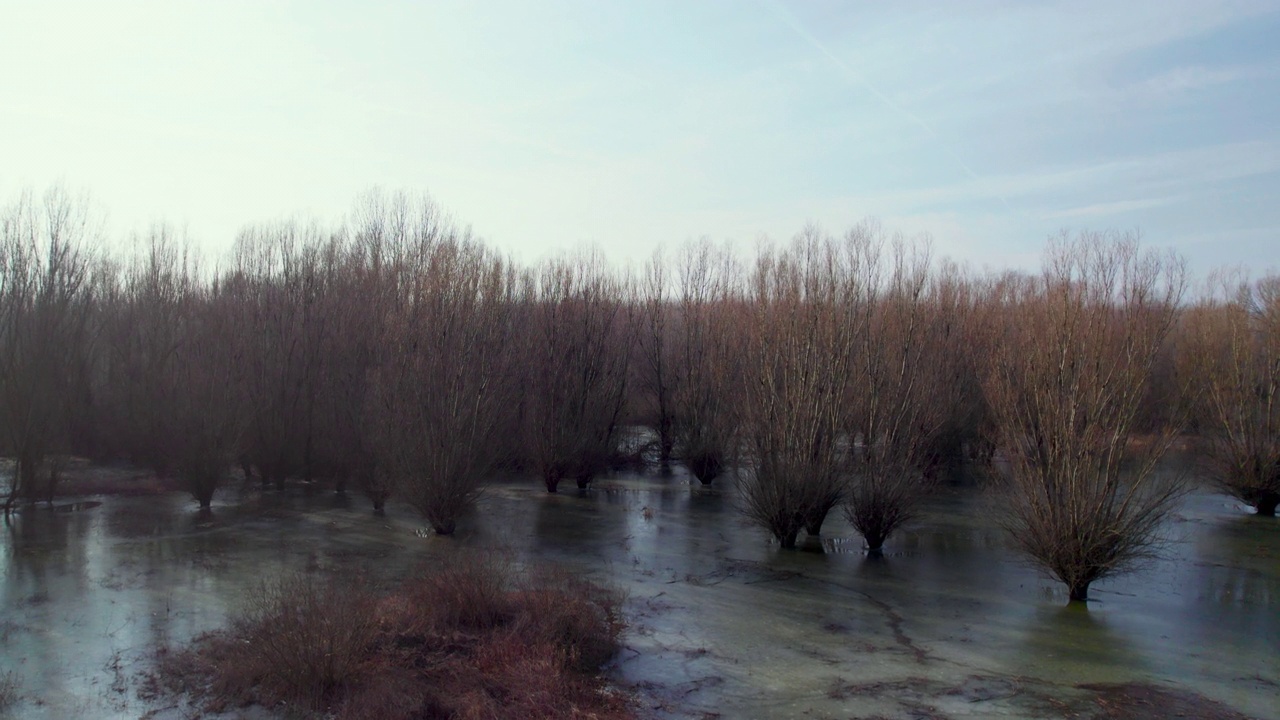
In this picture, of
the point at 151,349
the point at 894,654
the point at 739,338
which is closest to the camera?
the point at 894,654

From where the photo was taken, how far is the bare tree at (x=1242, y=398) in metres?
21.6

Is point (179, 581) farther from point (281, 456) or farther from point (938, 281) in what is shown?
point (938, 281)

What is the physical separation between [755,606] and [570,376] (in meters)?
13.6

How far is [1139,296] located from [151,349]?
3012cm

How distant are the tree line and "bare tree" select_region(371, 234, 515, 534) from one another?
0.06m

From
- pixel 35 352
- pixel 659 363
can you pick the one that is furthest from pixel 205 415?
pixel 659 363

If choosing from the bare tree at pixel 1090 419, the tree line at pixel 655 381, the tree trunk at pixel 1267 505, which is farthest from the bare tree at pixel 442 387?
the tree trunk at pixel 1267 505

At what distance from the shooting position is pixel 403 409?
1723 cm

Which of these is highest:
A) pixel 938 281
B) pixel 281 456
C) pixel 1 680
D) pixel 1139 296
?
pixel 938 281

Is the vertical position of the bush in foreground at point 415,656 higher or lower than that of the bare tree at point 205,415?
lower

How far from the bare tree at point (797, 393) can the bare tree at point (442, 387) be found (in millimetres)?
5618

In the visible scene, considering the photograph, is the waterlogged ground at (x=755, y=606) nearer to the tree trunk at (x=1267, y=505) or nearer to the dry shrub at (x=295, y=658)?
the dry shrub at (x=295, y=658)

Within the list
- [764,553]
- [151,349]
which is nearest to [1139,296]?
[764,553]

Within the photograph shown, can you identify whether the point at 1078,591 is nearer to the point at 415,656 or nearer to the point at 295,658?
the point at 415,656
